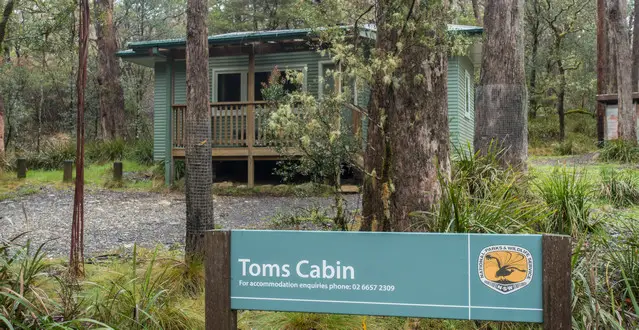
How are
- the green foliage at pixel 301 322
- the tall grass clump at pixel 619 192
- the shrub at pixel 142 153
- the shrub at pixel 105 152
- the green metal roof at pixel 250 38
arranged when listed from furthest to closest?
the shrub at pixel 105 152 → the shrub at pixel 142 153 → the green metal roof at pixel 250 38 → the tall grass clump at pixel 619 192 → the green foliage at pixel 301 322

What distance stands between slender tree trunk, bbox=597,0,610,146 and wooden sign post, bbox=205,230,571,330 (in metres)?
20.5

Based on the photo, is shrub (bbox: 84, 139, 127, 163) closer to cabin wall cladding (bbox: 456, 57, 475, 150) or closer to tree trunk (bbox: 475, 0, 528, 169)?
cabin wall cladding (bbox: 456, 57, 475, 150)

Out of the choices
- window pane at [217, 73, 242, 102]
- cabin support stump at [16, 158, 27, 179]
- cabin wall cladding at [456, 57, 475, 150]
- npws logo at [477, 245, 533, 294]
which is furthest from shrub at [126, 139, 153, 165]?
npws logo at [477, 245, 533, 294]

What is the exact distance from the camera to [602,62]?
872 inches

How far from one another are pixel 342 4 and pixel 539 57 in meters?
30.4

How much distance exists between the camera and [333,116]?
489 cm

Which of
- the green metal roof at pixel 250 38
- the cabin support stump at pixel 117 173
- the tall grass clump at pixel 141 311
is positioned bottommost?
the tall grass clump at pixel 141 311

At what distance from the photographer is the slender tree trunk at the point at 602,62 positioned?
2127 centimetres

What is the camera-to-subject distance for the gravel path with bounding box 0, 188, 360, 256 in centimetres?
827

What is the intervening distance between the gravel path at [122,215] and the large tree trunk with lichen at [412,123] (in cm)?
265

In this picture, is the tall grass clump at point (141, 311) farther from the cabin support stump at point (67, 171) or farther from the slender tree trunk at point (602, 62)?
the slender tree trunk at point (602, 62)

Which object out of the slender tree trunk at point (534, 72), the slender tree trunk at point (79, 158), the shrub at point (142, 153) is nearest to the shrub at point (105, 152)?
the shrub at point (142, 153)

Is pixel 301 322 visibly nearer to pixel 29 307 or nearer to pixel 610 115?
pixel 29 307

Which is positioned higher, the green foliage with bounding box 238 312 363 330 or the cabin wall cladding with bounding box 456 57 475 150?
the cabin wall cladding with bounding box 456 57 475 150
